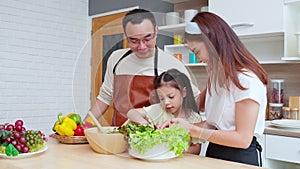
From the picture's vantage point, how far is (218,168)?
1.21 metres

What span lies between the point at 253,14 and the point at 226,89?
1.68m

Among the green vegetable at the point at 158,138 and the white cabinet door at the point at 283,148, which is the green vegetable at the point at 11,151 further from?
the white cabinet door at the point at 283,148

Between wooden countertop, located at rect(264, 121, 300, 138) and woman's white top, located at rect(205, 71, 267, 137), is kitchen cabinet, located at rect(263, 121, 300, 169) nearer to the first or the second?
wooden countertop, located at rect(264, 121, 300, 138)

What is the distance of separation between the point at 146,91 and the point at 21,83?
11.3 ft

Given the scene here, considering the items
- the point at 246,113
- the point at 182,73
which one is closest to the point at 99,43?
the point at 182,73

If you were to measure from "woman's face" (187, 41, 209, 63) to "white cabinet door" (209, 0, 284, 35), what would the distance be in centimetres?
164

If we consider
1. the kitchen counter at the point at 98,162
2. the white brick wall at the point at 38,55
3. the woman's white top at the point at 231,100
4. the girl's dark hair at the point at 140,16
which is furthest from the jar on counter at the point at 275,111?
the white brick wall at the point at 38,55

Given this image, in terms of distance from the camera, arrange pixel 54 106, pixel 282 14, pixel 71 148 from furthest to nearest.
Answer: pixel 54 106 < pixel 282 14 < pixel 71 148

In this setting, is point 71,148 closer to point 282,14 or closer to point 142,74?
point 142,74

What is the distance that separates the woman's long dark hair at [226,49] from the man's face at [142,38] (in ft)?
0.44

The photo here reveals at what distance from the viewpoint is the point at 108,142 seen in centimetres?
137

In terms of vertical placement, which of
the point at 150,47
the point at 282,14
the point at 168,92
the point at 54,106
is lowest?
the point at 54,106

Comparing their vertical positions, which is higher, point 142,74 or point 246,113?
point 142,74

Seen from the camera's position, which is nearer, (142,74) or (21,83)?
(142,74)
